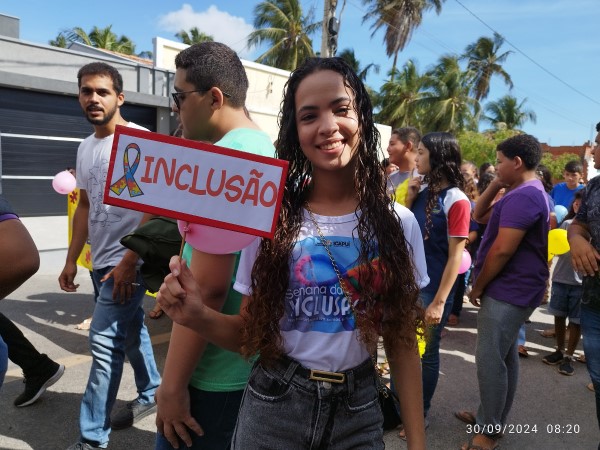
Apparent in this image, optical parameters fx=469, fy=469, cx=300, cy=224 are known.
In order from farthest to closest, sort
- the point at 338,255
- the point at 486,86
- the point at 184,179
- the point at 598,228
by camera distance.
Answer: the point at 486,86 < the point at 598,228 < the point at 338,255 < the point at 184,179

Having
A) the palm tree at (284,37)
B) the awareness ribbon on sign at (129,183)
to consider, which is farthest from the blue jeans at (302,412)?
the palm tree at (284,37)

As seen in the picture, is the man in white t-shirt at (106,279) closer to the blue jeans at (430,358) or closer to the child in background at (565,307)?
the blue jeans at (430,358)

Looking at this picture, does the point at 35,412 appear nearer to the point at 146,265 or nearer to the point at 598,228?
the point at 146,265

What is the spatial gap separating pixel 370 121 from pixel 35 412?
2964 mm

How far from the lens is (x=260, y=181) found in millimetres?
1136

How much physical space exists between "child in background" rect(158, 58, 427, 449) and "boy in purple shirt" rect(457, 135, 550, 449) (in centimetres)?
153

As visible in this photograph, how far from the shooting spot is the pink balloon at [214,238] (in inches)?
46.6

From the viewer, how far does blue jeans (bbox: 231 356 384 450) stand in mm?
1287

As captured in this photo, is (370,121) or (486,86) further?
(486,86)

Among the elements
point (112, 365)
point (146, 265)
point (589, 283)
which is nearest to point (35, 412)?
point (112, 365)

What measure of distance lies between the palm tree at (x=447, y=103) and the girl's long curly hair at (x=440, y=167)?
27.5 meters

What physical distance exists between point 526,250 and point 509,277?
0.19 meters

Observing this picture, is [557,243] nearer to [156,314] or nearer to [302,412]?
[302,412]

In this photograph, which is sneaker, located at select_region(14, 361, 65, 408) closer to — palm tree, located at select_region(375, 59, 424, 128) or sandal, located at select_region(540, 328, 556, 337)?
sandal, located at select_region(540, 328, 556, 337)
